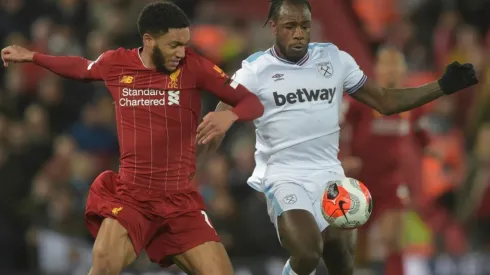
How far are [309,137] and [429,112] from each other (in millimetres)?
6113

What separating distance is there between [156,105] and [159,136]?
0.20m

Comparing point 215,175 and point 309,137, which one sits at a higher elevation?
point 309,137

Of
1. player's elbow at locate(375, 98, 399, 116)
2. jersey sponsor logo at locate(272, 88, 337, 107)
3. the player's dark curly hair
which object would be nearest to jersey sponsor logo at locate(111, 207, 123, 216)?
jersey sponsor logo at locate(272, 88, 337, 107)

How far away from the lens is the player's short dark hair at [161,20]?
8.30 meters

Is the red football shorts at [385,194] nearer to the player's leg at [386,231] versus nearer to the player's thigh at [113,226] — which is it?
the player's leg at [386,231]

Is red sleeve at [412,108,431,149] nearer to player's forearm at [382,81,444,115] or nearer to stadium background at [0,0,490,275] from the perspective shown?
stadium background at [0,0,490,275]

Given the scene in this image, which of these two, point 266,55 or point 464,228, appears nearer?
point 266,55

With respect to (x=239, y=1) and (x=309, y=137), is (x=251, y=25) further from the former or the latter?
(x=309, y=137)

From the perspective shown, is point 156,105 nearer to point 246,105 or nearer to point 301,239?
point 246,105

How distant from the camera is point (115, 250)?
810cm

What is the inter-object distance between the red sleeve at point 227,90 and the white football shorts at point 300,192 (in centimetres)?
70

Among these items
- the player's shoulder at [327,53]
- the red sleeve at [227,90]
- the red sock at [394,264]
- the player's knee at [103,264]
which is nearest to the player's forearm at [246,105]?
the red sleeve at [227,90]

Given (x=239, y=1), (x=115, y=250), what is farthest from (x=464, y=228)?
(x=115, y=250)

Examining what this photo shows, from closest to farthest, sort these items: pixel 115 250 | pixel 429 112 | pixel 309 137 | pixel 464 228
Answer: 1. pixel 115 250
2. pixel 309 137
3. pixel 464 228
4. pixel 429 112
